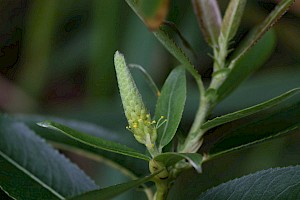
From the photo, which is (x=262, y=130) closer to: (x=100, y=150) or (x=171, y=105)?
(x=171, y=105)

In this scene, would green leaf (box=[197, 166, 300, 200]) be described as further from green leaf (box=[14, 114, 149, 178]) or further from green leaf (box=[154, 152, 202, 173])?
green leaf (box=[14, 114, 149, 178])

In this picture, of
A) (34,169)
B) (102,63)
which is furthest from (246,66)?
(102,63)

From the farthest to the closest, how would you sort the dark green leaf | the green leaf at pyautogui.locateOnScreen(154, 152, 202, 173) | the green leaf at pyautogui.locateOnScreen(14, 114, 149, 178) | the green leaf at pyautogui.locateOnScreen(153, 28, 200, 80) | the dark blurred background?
1. the dark blurred background
2. the green leaf at pyautogui.locateOnScreen(14, 114, 149, 178)
3. the green leaf at pyautogui.locateOnScreen(153, 28, 200, 80)
4. the green leaf at pyautogui.locateOnScreen(154, 152, 202, 173)
5. the dark green leaf

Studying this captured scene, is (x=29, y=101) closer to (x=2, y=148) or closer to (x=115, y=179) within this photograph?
(x=115, y=179)

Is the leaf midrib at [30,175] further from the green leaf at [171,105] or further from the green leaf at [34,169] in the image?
the green leaf at [171,105]

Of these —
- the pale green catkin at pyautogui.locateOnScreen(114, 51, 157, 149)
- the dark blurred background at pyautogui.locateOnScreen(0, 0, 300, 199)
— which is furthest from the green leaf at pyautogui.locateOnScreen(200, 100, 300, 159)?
the dark blurred background at pyautogui.locateOnScreen(0, 0, 300, 199)

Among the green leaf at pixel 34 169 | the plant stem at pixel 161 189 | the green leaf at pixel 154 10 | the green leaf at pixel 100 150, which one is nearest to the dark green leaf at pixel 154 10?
the green leaf at pixel 154 10
